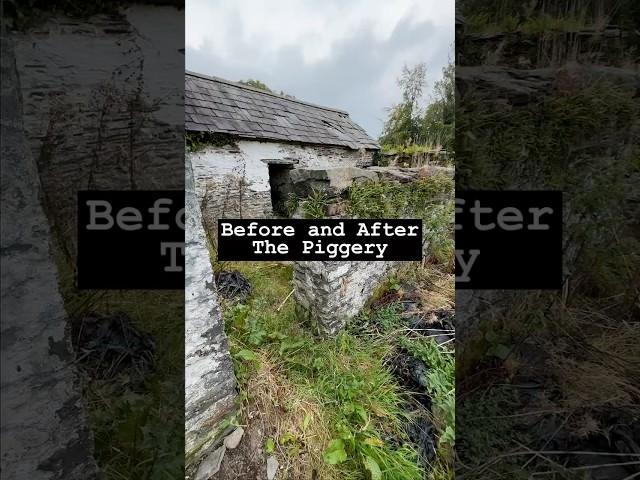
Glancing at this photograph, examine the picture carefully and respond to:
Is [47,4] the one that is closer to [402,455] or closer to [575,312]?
[402,455]

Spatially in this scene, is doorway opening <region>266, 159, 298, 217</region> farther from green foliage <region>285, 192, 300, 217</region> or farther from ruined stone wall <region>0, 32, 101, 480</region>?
ruined stone wall <region>0, 32, 101, 480</region>

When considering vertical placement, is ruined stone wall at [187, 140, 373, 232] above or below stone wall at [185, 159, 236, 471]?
above

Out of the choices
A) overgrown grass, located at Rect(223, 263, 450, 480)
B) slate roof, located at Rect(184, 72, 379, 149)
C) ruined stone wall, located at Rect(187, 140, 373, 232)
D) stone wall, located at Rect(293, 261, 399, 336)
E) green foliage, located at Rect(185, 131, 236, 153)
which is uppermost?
slate roof, located at Rect(184, 72, 379, 149)

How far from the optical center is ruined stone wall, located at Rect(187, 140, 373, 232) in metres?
3.38

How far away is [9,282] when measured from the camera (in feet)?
2.42

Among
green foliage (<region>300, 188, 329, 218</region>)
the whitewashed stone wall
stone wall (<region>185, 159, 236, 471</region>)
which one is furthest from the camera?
the whitewashed stone wall

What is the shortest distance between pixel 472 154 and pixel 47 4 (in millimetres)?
3732

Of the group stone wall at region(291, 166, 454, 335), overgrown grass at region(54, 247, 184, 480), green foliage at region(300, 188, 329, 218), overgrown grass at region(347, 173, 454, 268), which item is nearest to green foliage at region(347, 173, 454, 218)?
overgrown grass at region(347, 173, 454, 268)

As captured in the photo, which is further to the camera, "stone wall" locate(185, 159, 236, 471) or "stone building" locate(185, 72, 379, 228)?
"stone building" locate(185, 72, 379, 228)

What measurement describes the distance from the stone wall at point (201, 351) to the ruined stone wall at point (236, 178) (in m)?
2.07

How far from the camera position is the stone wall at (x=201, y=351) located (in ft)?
3.80

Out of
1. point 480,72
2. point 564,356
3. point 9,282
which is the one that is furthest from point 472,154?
point 9,282

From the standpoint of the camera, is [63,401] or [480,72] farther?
[480,72]

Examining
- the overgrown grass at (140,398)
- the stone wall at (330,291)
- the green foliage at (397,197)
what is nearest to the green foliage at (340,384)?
the stone wall at (330,291)
